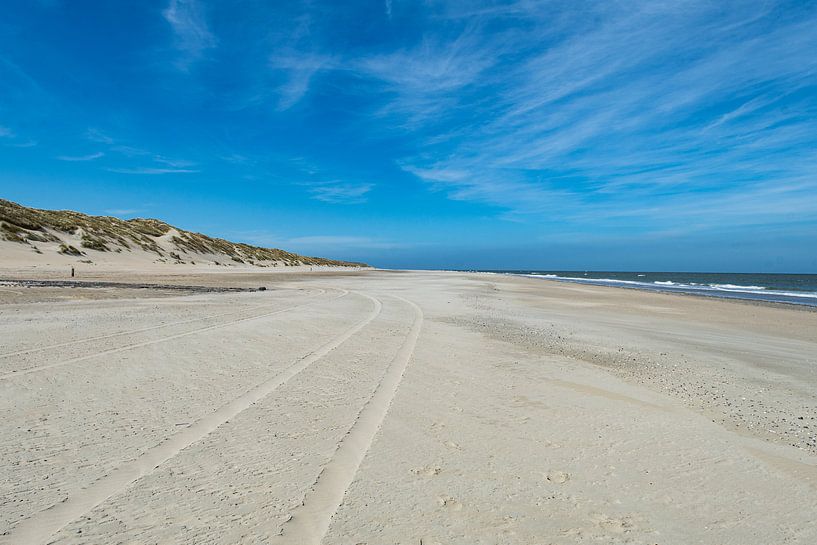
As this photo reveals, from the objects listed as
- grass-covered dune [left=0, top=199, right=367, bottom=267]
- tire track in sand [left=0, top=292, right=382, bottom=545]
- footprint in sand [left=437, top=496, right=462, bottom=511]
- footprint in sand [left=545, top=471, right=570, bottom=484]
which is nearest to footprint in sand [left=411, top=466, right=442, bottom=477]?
footprint in sand [left=437, top=496, right=462, bottom=511]

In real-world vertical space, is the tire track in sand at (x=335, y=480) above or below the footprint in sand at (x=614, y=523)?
above

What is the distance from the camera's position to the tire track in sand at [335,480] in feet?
8.09

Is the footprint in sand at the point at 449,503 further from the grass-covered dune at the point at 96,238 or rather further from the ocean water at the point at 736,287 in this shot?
the grass-covered dune at the point at 96,238

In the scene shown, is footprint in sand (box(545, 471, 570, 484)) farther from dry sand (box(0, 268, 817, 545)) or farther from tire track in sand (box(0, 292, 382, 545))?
tire track in sand (box(0, 292, 382, 545))

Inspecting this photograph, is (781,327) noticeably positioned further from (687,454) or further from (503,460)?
(503,460)

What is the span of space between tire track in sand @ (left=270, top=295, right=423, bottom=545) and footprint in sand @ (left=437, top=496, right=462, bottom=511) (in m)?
0.63

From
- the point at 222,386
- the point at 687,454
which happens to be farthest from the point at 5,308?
the point at 687,454

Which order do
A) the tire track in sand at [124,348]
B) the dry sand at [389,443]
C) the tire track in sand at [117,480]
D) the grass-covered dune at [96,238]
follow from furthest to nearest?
the grass-covered dune at [96,238] → the tire track in sand at [124,348] → the dry sand at [389,443] → the tire track in sand at [117,480]

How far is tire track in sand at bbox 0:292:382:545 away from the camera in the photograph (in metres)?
2.39

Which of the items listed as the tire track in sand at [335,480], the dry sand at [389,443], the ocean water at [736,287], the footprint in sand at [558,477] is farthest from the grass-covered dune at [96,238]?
the ocean water at [736,287]

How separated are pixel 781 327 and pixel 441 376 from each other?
14.0 metres

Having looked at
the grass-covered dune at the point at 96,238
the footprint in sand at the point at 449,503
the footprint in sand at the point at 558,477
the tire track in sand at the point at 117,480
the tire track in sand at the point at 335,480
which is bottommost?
the footprint in sand at the point at 558,477

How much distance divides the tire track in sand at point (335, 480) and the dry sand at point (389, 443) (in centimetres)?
1

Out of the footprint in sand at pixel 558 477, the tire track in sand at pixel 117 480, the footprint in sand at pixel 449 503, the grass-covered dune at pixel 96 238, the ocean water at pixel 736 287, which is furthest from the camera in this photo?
the grass-covered dune at pixel 96 238
